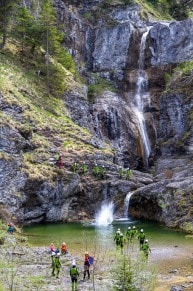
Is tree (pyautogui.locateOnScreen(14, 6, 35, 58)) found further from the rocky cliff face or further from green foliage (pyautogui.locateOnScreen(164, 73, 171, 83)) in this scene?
green foliage (pyautogui.locateOnScreen(164, 73, 171, 83))

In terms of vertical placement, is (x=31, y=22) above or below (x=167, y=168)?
above

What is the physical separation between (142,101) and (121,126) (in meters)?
8.73

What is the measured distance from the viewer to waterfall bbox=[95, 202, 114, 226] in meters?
50.8

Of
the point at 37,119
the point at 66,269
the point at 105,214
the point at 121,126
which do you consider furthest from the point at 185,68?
the point at 66,269

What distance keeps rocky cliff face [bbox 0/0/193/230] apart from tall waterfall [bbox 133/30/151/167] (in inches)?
7.2

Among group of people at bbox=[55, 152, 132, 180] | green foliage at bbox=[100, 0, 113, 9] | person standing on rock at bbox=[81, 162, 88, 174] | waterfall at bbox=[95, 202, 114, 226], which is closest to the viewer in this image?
waterfall at bbox=[95, 202, 114, 226]

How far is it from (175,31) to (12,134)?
45.5 metres

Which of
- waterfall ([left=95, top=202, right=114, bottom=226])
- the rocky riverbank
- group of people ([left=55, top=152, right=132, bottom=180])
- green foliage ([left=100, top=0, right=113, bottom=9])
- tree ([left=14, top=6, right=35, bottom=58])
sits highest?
green foliage ([left=100, top=0, right=113, bottom=9])

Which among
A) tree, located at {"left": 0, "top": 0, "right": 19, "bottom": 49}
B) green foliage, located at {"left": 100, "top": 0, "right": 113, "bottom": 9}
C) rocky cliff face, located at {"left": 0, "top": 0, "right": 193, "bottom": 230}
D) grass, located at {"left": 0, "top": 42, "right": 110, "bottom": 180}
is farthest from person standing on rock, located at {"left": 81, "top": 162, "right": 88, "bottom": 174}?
green foliage, located at {"left": 100, "top": 0, "right": 113, "bottom": 9}

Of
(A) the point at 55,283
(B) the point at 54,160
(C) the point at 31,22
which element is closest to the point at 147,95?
(C) the point at 31,22

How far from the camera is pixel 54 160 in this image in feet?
173

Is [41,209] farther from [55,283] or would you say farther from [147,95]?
[147,95]

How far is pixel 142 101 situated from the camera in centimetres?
7406

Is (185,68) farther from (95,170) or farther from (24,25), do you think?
(95,170)
